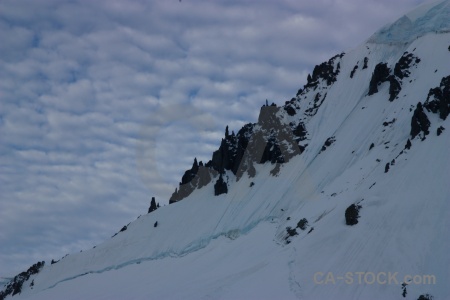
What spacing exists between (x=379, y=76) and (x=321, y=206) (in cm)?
2935

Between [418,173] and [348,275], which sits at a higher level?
[418,173]

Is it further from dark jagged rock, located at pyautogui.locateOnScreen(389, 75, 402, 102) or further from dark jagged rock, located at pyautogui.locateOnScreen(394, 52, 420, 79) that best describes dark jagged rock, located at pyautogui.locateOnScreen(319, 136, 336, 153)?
dark jagged rock, located at pyautogui.locateOnScreen(394, 52, 420, 79)

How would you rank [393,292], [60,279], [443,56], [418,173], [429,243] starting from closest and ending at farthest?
[393,292] → [429,243] → [418,173] → [443,56] → [60,279]

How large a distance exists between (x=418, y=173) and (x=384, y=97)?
28548 mm

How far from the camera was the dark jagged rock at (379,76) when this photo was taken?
8520 centimetres

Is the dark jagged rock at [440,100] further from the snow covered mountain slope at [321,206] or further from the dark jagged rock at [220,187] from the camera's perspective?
the dark jagged rock at [220,187]

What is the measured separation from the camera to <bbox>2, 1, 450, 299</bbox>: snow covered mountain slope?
47.9 meters

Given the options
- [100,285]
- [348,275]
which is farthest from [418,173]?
[100,285]

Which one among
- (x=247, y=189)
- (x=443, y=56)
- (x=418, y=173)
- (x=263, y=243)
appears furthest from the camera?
(x=247, y=189)

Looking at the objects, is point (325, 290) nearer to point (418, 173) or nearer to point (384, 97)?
point (418, 173)

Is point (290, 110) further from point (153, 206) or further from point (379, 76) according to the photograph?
point (153, 206)

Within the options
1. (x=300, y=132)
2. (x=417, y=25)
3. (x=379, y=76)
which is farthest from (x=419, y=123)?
(x=417, y=25)

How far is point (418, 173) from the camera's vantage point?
54969 millimetres

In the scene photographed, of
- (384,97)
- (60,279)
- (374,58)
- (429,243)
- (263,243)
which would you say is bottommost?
(429,243)
